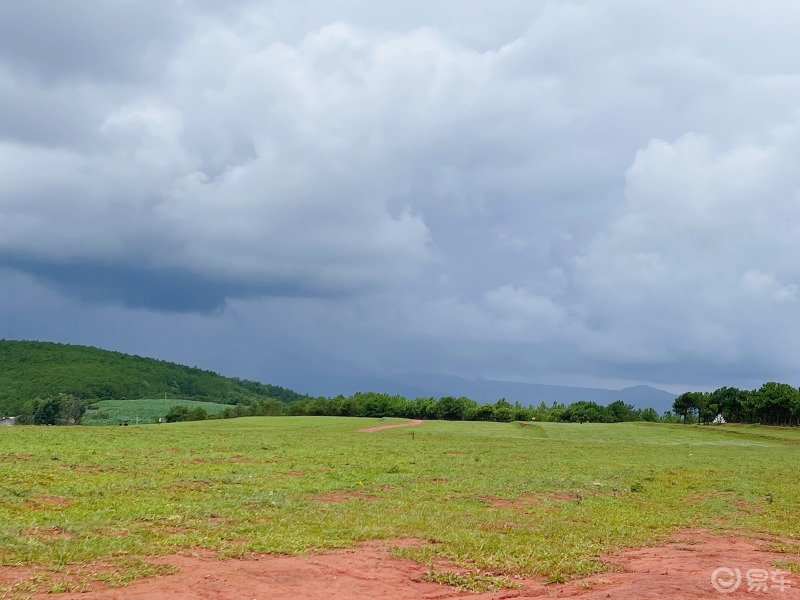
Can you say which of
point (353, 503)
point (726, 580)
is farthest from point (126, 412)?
point (726, 580)

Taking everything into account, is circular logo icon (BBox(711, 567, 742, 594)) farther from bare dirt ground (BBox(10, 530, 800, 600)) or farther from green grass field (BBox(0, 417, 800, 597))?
green grass field (BBox(0, 417, 800, 597))

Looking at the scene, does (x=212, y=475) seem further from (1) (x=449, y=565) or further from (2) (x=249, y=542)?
(1) (x=449, y=565)

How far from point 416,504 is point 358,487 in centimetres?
441

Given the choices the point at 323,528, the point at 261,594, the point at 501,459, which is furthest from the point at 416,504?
the point at 501,459

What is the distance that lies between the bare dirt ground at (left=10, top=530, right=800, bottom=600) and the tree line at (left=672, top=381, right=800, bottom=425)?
120 metres

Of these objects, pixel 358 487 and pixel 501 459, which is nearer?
pixel 358 487

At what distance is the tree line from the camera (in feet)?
388

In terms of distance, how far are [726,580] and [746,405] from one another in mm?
134775

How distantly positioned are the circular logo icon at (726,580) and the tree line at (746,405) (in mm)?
119638

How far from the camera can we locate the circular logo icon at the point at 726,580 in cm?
1088

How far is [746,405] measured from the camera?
128875mm

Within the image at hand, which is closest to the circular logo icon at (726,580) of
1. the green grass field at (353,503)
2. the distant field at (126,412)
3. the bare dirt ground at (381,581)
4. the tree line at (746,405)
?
the bare dirt ground at (381,581)

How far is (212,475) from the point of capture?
27250 millimetres

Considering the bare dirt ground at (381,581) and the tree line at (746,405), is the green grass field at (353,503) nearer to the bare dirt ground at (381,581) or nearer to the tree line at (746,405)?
the bare dirt ground at (381,581)
